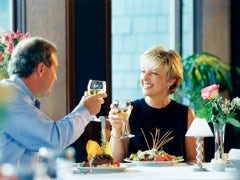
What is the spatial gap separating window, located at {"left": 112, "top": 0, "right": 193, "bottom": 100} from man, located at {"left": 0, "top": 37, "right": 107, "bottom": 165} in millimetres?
2515

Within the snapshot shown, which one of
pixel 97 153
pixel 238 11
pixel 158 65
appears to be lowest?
pixel 97 153

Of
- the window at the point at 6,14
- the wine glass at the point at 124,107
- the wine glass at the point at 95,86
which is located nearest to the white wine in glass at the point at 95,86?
the wine glass at the point at 95,86

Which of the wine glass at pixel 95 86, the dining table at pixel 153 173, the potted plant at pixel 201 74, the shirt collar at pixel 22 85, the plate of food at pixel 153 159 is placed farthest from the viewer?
the potted plant at pixel 201 74

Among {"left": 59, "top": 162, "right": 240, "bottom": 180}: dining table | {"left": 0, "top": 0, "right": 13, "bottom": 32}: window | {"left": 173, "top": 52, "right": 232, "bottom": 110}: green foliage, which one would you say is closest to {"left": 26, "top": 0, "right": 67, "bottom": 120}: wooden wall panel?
{"left": 0, "top": 0, "right": 13, "bottom": 32}: window

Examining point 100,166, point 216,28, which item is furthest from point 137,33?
point 100,166

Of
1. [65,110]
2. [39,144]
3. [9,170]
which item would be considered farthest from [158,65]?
[9,170]

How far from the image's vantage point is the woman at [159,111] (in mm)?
4461

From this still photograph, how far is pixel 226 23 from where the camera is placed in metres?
7.16

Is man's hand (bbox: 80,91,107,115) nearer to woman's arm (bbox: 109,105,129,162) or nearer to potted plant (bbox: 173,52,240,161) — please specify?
woman's arm (bbox: 109,105,129,162)

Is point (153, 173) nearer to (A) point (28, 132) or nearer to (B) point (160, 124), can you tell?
(A) point (28, 132)

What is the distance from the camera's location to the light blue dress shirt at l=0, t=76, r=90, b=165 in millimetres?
3490

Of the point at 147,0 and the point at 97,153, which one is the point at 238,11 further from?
the point at 97,153

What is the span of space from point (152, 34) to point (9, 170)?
5.03m

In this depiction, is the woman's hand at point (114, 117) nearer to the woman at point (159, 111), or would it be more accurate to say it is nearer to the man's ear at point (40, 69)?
the woman at point (159, 111)
